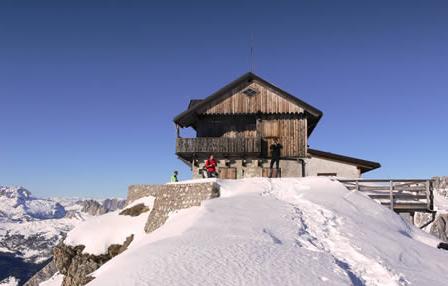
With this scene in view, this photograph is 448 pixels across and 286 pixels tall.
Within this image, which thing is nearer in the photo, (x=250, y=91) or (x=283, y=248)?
(x=283, y=248)

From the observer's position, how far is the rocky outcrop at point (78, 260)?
64.5ft

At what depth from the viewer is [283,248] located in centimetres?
902

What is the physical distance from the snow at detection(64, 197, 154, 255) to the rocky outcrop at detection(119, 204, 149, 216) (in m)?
0.27

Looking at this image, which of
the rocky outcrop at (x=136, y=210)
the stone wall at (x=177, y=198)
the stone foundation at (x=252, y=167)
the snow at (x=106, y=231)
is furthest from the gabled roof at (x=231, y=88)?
the stone wall at (x=177, y=198)

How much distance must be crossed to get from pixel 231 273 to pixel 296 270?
1542 millimetres

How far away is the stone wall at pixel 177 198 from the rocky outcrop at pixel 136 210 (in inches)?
81.1

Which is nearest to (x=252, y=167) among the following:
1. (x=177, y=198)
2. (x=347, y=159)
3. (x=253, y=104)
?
(x=253, y=104)

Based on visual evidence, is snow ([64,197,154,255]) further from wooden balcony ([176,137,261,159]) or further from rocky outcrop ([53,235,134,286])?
wooden balcony ([176,137,261,159])

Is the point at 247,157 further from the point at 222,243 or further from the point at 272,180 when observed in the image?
the point at 222,243

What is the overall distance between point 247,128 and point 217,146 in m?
3.22

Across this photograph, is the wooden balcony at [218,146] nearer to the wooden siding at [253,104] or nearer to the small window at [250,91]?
the wooden siding at [253,104]

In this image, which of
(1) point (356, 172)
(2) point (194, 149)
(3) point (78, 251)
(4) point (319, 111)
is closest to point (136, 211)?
(3) point (78, 251)

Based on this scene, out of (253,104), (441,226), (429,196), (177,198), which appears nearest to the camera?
(177,198)

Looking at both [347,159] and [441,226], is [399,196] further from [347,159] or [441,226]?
[441,226]
